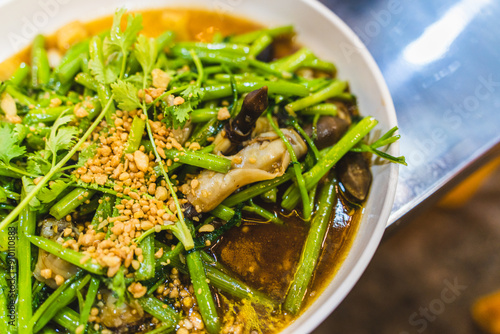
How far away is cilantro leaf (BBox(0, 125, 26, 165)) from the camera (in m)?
1.82

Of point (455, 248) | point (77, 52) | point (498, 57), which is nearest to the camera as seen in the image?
point (77, 52)

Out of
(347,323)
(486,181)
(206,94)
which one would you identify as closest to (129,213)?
(206,94)

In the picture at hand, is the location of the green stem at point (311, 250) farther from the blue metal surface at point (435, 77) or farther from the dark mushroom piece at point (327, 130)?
the blue metal surface at point (435, 77)

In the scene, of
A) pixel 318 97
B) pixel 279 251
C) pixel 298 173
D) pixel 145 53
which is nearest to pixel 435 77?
pixel 318 97

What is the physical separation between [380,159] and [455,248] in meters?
2.30

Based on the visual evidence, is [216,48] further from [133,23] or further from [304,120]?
[304,120]

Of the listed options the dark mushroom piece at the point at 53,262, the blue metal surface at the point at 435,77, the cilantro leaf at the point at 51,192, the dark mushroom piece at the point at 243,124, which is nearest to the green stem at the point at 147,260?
the dark mushroom piece at the point at 53,262

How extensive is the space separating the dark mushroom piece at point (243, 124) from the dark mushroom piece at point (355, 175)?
62 centimetres

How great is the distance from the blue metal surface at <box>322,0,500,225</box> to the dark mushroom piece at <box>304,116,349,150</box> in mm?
634

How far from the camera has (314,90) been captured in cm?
235

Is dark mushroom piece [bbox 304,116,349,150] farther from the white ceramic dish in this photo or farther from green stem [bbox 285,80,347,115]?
the white ceramic dish

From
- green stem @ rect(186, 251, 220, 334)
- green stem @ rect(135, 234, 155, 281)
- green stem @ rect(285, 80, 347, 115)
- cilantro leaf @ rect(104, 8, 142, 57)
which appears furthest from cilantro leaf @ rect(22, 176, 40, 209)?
green stem @ rect(285, 80, 347, 115)

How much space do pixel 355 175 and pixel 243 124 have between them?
29.1 inches

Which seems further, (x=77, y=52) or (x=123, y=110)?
(x=77, y=52)
